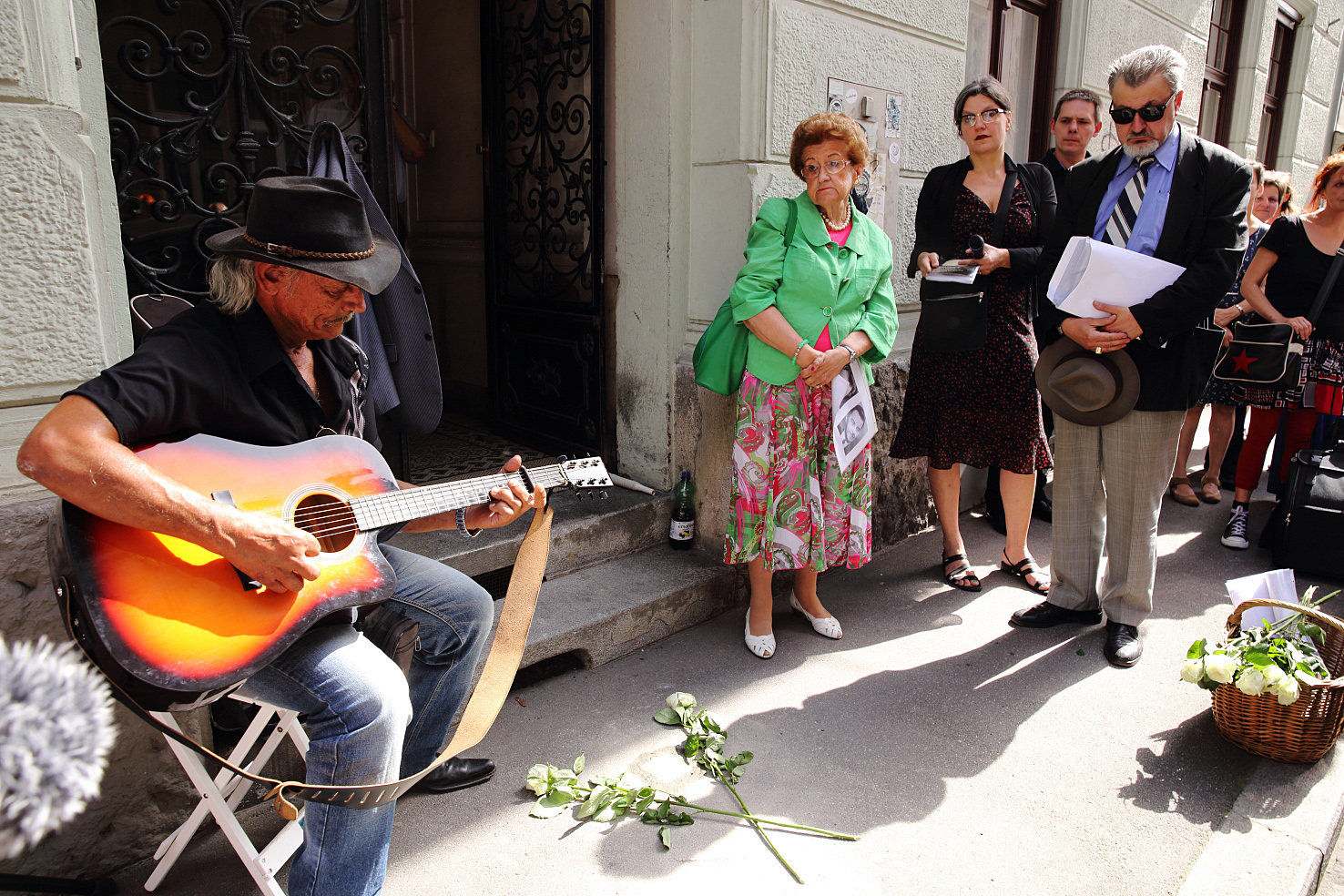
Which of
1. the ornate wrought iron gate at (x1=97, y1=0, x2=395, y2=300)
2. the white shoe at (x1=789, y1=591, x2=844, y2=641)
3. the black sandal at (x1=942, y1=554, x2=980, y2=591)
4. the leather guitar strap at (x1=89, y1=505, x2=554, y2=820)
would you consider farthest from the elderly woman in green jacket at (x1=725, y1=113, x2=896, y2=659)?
the ornate wrought iron gate at (x1=97, y1=0, x2=395, y2=300)

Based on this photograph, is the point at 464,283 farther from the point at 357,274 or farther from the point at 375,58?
the point at 357,274

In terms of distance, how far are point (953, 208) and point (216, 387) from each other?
3.13 metres

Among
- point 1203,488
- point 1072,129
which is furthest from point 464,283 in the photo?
point 1203,488

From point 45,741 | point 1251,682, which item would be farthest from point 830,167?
point 45,741

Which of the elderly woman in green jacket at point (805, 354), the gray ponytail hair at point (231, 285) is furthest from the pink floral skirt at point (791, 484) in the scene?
the gray ponytail hair at point (231, 285)

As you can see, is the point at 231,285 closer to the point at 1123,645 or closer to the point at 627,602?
the point at 627,602

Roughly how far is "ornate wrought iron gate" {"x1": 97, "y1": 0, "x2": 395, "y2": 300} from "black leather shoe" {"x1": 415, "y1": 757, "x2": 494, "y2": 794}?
1.68 meters

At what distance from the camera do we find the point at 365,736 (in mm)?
1791

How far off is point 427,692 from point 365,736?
539 millimetres

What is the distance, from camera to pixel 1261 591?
295 centimetres

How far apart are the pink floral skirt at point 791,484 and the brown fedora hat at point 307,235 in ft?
5.47

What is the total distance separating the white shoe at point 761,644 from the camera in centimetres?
340

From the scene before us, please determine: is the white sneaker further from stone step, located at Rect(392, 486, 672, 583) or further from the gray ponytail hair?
the gray ponytail hair

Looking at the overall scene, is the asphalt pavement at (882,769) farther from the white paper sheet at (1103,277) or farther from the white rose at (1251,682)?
the white paper sheet at (1103,277)
